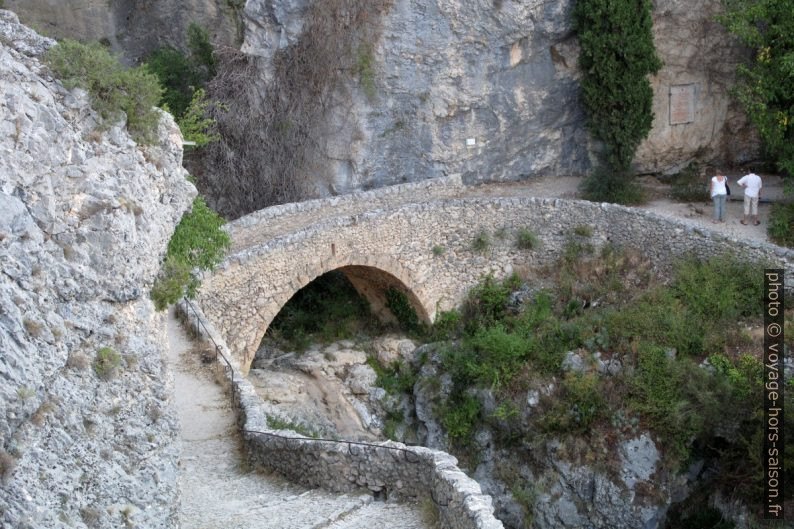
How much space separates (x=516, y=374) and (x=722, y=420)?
4072mm

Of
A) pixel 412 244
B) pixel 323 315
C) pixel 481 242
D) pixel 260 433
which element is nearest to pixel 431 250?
pixel 412 244

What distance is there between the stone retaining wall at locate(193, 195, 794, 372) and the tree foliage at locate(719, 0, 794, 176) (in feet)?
9.74

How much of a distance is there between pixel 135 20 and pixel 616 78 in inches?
477

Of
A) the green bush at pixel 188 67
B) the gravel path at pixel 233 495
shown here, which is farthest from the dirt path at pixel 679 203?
the gravel path at pixel 233 495

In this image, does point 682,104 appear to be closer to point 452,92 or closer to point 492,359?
point 452,92

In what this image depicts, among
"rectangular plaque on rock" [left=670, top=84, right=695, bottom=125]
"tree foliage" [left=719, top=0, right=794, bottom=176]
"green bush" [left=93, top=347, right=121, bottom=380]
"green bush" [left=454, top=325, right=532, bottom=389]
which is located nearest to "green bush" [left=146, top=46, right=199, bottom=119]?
"green bush" [left=454, top=325, right=532, bottom=389]

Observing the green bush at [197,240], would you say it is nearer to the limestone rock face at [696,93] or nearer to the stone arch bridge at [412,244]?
the stone arch bridge at [412,244]

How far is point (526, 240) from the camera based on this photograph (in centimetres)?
2045

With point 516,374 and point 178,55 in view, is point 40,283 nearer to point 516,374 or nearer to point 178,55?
point 516,374

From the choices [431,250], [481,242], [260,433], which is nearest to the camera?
[260,433]

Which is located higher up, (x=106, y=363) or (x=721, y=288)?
(x=106, y=363)

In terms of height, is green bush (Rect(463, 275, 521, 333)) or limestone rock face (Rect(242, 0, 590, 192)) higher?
limestone rock face (Rect(242, 0, 590, 192))

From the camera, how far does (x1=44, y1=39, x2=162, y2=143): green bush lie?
7.23 m

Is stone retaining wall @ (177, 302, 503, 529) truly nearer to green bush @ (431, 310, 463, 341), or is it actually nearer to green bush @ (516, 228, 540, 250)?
green bush @ (431, 310, 463, 341)
